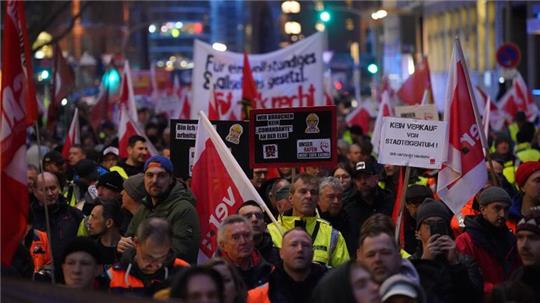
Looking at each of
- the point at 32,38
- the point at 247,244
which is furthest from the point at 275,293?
the point at 32,38

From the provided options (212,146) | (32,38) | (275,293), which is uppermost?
(32,38)

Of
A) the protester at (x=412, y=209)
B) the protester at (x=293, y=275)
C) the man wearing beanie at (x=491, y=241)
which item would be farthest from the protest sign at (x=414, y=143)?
the protester at (x=293, y=275)

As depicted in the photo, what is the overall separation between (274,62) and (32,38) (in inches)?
714

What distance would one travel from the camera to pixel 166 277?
26.7ft

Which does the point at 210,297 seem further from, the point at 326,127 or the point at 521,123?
the point at 521,123

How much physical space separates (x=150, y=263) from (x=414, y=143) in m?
3.37

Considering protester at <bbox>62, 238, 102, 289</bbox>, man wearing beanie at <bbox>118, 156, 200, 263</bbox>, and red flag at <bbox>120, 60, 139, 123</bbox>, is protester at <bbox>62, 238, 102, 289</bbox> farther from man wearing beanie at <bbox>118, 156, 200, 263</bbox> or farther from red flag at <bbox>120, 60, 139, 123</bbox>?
red flag at <bbox>120, 60, 139, 123</bbox>

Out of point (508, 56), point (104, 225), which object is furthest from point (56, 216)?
point (508, 56)

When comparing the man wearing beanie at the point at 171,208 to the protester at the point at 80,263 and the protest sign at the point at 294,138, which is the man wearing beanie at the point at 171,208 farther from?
the protester at the point at 80,263

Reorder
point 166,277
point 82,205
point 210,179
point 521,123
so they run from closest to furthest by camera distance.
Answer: point 166,277 < point 210,179 < point 82,205 < point 521,123

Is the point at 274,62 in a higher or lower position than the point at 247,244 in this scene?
higher

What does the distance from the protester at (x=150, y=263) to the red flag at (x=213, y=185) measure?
1823 mm

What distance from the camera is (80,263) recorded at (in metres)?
8.16

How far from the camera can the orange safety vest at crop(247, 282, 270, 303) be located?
27.1ft
